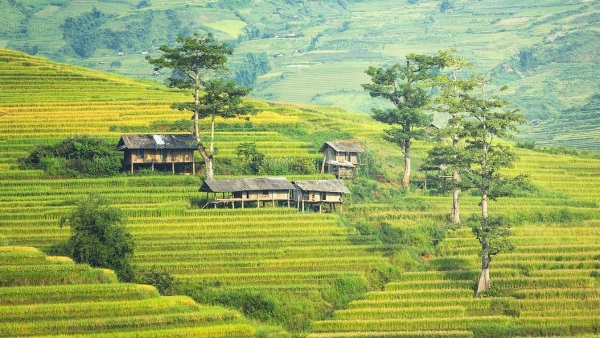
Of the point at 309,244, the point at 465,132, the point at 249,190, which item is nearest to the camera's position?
the point at 309,244

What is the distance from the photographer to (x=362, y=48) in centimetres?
17438

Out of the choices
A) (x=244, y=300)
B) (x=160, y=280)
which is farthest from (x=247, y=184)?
(x=244, y=300)

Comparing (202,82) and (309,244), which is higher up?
(202,82)

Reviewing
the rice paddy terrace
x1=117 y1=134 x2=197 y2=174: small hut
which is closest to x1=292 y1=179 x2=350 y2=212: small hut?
the rice paddy terrace

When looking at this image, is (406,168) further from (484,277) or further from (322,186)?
(484,277)

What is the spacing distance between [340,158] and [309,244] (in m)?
15.7

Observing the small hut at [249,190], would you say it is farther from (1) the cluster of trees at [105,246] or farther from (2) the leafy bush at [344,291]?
(2) the leafy bush at [344,291]

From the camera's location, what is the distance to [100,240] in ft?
186

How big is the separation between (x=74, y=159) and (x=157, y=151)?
501 centimetres

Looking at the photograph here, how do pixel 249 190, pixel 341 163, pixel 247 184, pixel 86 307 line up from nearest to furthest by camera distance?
1. pixel 86 307
2. pixel 249 190
3. pixel 247 184
4. pixel 341 163

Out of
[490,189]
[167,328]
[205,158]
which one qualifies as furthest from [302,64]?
[167,328]

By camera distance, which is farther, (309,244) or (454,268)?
(309,244)

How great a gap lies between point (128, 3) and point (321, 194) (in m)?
136

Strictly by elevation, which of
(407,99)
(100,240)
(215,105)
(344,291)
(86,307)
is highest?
(407,99)
